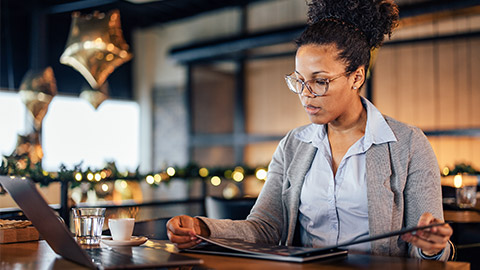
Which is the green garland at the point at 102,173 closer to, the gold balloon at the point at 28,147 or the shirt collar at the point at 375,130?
the gold balloon at the point at 28,147

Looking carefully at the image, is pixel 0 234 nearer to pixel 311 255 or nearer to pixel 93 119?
pixel 311 255

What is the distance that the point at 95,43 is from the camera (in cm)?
388

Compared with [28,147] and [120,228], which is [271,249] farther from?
[28,147]

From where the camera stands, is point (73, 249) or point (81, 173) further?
point (81, 173)

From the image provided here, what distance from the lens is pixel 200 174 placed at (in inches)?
178

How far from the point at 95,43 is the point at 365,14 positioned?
2444 mm

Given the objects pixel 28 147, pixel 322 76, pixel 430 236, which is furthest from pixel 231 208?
pixel 28 147

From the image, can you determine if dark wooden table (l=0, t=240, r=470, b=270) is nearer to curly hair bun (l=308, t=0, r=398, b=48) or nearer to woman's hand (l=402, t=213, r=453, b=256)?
woman's hand (l=402, t=213, r=453, b=256)

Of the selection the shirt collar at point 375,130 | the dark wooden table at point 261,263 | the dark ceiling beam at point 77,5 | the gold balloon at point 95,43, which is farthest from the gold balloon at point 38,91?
the dark wooden table at point 261,263

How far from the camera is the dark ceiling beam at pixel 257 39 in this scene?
204 inches

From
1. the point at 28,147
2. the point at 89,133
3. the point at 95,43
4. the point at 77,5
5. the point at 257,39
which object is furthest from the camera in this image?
the point at 89,133

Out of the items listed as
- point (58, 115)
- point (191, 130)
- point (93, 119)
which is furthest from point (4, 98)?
point (191, 130)

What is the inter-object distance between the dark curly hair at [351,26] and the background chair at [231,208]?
1.41 m

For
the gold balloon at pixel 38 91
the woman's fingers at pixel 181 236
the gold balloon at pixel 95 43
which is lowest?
the woman's fingers at pixel 181 236
